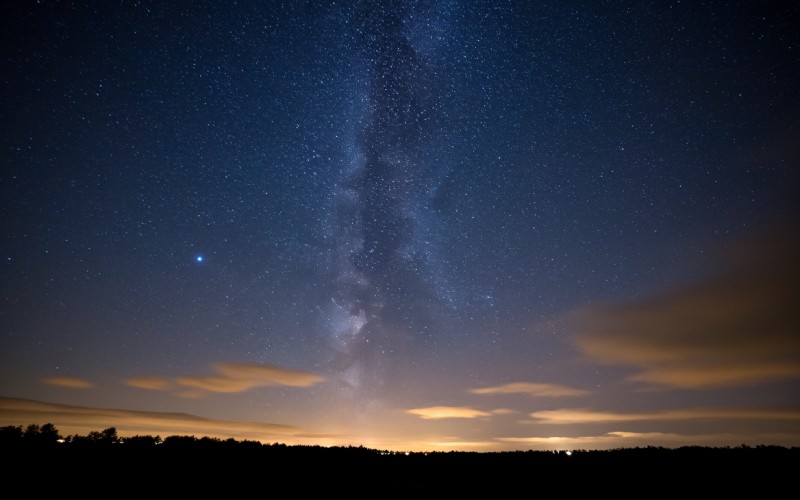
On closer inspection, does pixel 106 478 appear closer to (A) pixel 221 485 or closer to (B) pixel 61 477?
(B) pixel 61 477

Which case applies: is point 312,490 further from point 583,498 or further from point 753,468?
point 753,468

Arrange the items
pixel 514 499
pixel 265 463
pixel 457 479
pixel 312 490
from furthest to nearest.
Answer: pixel 265 463, pixel 457 479, pixel 312 490, pixel 514 499

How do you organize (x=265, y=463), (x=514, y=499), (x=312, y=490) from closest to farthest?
(x=514, y=499) < (x=312, y=490) < (x=265, y=463)

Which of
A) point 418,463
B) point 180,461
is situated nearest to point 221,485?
point 180,461

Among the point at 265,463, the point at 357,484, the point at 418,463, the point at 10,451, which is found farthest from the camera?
the point at 418,463

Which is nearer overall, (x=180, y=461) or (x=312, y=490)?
(x=312, y=490)

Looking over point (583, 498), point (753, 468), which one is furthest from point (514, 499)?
point (753, 468)

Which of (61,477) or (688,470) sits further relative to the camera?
(688,470)

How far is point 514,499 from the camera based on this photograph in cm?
1923

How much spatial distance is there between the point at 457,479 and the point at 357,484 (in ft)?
23.5

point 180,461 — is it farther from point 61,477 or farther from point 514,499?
point 514,499

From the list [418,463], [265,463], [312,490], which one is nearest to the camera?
[312,490]

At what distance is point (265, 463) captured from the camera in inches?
1281

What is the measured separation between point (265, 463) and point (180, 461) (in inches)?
247
